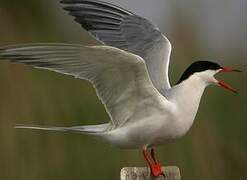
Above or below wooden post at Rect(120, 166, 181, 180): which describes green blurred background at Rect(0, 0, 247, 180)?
below

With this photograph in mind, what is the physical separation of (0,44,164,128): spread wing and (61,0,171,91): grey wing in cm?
55

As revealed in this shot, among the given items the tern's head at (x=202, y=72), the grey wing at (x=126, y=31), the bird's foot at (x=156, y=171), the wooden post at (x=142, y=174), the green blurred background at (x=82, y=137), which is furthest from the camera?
the green blurred background at (x=82, y=137)

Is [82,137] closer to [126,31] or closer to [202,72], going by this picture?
[126,31]

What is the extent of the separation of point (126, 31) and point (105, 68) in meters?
1.21

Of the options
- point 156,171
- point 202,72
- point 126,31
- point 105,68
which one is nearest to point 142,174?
point 156,171

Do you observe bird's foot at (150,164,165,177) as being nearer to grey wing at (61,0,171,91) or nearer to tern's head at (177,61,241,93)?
tern's head at (177,61,241,93)

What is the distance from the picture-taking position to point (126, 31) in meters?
5.57

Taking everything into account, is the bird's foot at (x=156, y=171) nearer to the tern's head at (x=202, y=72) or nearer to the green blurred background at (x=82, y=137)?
the tern's head at (x=202, y=72)

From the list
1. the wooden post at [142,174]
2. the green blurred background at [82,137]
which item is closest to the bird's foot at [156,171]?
the wooden post at [142,174]

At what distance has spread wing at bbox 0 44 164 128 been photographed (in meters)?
4.22

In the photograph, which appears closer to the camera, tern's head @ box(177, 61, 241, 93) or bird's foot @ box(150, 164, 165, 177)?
bird's foot @ box(150, 164, 165, 177)

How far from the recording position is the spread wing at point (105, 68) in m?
4.22

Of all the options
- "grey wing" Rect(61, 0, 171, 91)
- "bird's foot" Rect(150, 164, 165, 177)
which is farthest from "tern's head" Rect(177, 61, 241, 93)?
"bird's foot" Rect(150, 164, 165, 177)

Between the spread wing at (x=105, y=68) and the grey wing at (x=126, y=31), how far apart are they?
1.79 feet
